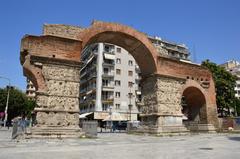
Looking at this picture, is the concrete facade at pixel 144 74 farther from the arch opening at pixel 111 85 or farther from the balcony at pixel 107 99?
the arch opening at pixel 111 85

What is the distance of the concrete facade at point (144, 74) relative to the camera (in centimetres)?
1380

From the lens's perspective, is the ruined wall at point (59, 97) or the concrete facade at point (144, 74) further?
the concrete facade at point (144, 74)

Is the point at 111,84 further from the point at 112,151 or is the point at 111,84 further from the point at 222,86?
the point at 112,151

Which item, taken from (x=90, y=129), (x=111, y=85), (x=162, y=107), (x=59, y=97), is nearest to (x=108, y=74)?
(x=111, y=85)

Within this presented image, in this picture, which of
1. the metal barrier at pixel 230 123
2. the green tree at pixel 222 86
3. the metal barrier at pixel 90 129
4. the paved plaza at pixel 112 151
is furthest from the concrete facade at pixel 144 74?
the green tree at pixel 222 86

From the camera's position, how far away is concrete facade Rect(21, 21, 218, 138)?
13805 mm

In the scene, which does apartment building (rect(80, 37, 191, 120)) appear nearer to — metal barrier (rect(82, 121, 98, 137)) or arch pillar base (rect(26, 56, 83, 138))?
metal barrier (rect(82, 121, 98, 137))

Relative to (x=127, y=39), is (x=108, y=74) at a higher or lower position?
higher

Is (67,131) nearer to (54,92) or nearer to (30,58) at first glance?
(54,92)

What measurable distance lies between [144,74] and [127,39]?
3530 millimetres

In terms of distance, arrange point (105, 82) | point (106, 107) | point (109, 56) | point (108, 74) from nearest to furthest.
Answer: point (106, 107), point (105, 82), point (108, 74), point (109, 56)

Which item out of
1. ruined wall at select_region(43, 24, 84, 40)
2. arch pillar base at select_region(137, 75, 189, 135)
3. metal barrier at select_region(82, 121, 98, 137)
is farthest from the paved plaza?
ruined wall at select_region(43, 24, 84, 40)

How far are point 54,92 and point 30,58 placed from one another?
Answer: 2.38 meters

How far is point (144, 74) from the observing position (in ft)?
64.5
